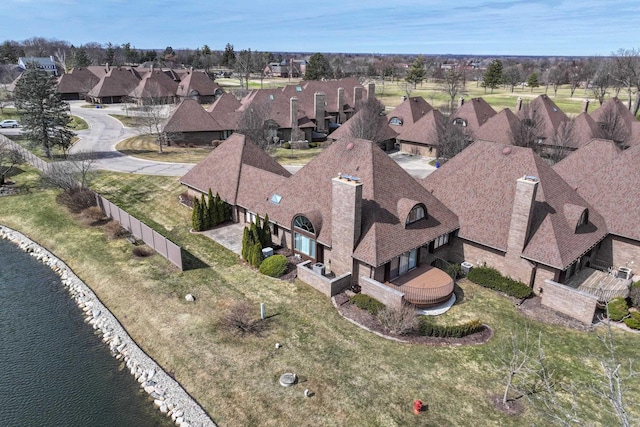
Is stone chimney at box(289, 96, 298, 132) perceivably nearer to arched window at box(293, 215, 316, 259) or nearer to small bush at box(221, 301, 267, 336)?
arched window at box(293, 215, 316, 259)

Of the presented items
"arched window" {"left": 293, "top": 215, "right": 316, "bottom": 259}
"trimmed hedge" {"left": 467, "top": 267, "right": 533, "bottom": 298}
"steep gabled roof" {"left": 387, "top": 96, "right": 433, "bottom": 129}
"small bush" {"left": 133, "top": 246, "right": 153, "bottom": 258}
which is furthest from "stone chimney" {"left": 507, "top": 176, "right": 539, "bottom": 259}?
"steep gabled roof" {"left": 387, "top": 96, "right": 433, "bottom": 129}

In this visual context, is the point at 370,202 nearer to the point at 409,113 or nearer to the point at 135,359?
the point at 135,359

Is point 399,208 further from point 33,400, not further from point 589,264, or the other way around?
point 33,400

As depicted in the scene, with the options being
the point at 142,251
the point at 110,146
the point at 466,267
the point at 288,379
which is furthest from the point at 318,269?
the point at 110,146

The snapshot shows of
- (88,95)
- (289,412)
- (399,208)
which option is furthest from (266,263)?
(88,95)

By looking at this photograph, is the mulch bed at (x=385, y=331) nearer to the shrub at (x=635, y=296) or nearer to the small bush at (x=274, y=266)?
the small bush at (x=274, y=266)

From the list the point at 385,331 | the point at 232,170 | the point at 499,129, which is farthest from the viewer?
the point at 499,129
